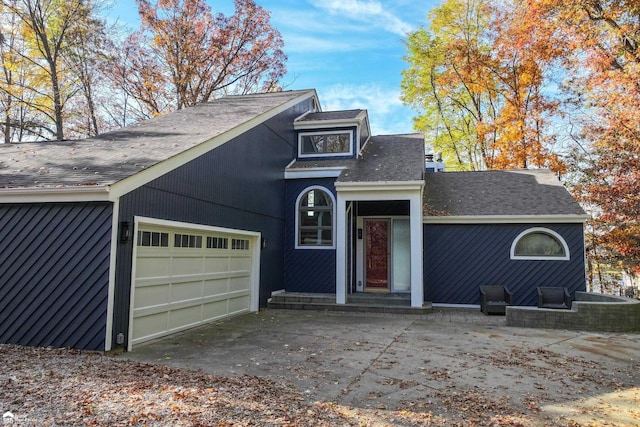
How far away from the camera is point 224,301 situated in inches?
349

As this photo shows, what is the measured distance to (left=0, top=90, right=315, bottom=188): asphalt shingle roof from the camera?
5.87m

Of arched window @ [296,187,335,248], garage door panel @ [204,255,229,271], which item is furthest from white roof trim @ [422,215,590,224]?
garage door panel @ [204,255,229,271]

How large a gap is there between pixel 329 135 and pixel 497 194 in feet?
16.9

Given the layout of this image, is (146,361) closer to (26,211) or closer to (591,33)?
(26,211)

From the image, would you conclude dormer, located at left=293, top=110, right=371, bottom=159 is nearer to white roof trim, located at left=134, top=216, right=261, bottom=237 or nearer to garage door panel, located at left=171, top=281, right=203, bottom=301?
white roof trim, located at left=134, top=216, right=261, bottom=237

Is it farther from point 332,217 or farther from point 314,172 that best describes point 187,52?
point 332,217

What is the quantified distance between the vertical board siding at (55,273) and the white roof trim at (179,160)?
0.33m

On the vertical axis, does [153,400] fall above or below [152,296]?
below

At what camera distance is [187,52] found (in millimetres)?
18016

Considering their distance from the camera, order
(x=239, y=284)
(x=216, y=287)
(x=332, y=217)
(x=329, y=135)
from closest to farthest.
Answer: (x=216, y=287) < (x=239, y=284) < (x=332, y=217) < (x=329, y=135)

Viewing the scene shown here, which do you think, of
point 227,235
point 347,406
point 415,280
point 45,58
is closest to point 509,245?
point 415,280

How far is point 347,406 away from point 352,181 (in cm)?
718

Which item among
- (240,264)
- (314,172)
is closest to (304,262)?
(240,264)

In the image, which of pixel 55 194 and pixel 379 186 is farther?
pixel 379 186
